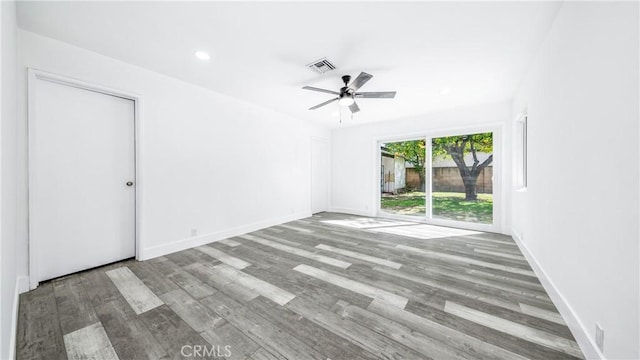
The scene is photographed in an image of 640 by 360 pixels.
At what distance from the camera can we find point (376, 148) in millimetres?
5594

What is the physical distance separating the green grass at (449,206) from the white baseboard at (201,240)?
294cm

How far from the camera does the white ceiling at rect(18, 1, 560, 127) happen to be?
71.1 inches

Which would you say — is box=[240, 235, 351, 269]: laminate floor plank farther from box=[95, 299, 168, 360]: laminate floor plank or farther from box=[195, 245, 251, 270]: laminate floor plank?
box=[95, 299, 168, 360]: laminate floor plank

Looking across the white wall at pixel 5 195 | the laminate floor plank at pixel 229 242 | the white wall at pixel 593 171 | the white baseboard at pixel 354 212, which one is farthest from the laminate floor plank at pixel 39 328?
the white baseboard at pixel 354 212

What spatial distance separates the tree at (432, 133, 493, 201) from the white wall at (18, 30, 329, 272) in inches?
140

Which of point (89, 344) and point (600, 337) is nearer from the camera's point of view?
point (600, 337)

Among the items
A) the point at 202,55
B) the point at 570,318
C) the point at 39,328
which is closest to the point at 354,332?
the point at 570,318

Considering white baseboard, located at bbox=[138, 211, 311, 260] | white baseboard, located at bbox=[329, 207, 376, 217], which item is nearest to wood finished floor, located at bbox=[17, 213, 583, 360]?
white baseboard, located at bbox=[138, 211, 311, 260]

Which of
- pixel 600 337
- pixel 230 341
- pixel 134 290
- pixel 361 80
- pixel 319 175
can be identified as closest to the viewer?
pixel 600 337

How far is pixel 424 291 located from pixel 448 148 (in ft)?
11.7

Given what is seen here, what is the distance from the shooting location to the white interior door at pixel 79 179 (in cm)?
219

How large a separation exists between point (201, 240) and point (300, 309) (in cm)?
227

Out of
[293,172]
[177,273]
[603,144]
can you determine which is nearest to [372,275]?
[603,144]

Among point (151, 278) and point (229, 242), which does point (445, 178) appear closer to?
point (229, 242)
